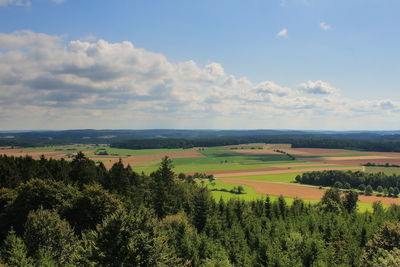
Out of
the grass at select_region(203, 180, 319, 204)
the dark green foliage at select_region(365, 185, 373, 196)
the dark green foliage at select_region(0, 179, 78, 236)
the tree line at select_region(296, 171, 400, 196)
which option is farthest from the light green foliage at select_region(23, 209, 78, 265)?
the tree line at select_region(296, 171, 400, 196)

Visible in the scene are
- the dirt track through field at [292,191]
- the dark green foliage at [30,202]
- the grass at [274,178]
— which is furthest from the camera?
the grass at [274,178]

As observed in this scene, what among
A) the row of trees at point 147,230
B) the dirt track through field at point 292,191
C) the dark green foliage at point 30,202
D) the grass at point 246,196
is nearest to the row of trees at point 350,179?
the dirt track through field at point 292,191

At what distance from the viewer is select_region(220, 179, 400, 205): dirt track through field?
120750 mm

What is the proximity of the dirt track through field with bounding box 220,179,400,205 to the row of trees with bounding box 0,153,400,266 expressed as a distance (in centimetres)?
3090

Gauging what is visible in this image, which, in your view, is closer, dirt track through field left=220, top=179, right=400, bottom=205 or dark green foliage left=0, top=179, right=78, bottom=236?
dark green foliage left=0, top=179, right=78, bottom=236

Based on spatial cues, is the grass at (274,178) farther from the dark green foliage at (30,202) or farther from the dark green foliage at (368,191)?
the dark green foliage at (30,202)

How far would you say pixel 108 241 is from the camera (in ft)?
96.6

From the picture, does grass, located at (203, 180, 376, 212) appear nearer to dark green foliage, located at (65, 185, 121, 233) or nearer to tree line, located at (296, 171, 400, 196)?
tree line, located at (296, 171, 400, 196)

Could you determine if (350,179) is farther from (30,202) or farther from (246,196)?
(30,202)

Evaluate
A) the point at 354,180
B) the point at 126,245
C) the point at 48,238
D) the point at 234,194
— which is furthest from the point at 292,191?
the point at 126,245

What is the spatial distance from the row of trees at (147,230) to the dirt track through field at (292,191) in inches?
1217

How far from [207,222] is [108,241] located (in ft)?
134

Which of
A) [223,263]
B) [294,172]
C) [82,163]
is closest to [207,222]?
[223,263]

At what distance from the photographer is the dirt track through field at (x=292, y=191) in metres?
121
